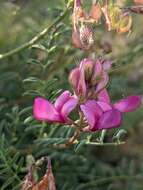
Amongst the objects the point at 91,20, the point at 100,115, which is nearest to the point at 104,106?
the point at 100,115

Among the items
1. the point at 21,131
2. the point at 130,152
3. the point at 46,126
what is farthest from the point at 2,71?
the point at 130,152

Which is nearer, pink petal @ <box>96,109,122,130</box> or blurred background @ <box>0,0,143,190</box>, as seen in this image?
pink petal @ <box>96,109,122,130</box>

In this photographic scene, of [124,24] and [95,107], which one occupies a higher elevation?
[124,24]

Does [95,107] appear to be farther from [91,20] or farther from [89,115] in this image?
[91,20]

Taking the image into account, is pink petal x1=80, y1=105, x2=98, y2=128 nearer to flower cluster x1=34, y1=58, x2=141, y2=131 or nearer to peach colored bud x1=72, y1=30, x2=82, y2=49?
flower cluster x1=34, y1=58, x2=141, y2=131

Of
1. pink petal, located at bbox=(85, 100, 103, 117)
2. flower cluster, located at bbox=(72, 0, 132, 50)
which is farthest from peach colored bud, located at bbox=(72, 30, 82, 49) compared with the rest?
pink petal, located at bbox=(85, 100, 103, 117)

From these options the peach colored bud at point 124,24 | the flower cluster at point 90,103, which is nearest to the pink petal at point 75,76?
the flower cluster at point 90,103

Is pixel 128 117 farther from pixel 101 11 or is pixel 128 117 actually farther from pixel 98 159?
pixel 101 11
